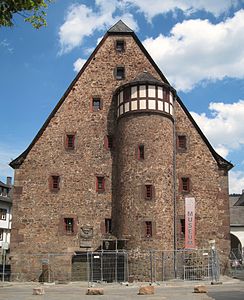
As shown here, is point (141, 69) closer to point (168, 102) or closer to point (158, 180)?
point (168, 102)

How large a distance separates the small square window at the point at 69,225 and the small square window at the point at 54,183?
237 cm

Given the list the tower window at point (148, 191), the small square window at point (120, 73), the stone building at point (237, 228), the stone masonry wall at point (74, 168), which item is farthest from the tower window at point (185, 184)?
the stone building at point (237, 228)

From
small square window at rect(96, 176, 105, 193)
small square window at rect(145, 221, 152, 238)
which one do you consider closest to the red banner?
small square window at rect(145, 221, 152, 238)

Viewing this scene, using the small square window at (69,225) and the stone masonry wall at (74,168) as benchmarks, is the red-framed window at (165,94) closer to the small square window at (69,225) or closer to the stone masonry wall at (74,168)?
the stone masonry wall at (74,168)

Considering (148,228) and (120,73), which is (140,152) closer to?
(148,228)

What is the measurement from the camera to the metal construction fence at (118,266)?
26.8 m

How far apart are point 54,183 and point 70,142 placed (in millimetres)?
3264

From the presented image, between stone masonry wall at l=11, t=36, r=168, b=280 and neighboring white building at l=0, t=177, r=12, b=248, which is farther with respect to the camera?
neighboring white building at l=0, t=177, r=12, b=248

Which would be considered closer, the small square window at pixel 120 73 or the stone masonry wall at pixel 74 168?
the stone masonry wall at pixel 74 168

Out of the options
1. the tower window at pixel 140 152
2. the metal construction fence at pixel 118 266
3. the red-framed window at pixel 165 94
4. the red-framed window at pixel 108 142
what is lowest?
the metal construction fence at pixel 118 266

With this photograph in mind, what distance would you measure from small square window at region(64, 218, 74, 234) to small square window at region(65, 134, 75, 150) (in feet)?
17.2

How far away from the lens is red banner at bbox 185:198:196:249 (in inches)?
1152

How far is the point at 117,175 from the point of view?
30.4m

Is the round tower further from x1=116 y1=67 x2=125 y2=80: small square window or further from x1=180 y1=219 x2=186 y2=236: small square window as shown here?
x1=116 y1=67 x2=125 y2=80: small square window
